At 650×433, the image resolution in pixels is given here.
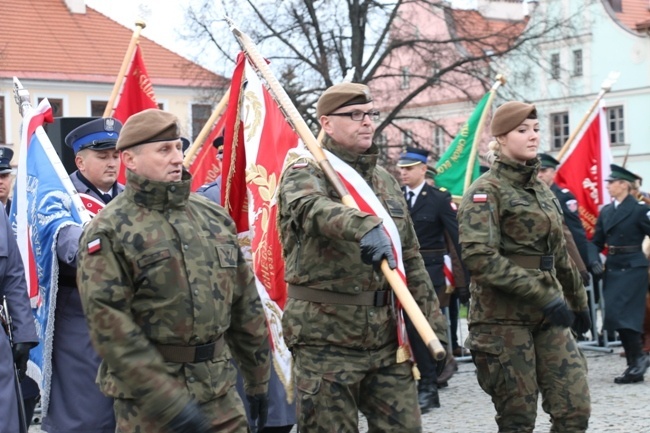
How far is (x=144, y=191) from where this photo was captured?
15.9 ft

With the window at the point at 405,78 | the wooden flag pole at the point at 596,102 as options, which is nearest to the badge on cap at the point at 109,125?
the wooden flag pole at the point at 596,102

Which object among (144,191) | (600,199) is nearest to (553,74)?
(600,199)

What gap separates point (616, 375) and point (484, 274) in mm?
5845

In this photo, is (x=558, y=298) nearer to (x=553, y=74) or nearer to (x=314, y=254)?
(x=314, y=254)

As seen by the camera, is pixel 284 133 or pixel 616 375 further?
pixel 616 375

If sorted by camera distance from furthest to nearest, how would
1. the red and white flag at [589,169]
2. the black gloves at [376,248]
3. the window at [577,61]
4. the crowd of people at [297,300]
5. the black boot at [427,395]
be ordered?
the window at [577,61]
the red and white flag at [589,169]
the black boot at [427,395]
the black gloves at [376,248]
the crowd of people at [297,300]

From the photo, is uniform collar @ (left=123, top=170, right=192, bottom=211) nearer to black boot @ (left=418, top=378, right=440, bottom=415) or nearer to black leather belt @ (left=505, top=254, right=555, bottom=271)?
black leather belt @ (left=505, top=254, right=555, bottom=271)

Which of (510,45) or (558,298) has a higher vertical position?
(510,45)

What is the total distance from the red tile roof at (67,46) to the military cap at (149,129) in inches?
1479

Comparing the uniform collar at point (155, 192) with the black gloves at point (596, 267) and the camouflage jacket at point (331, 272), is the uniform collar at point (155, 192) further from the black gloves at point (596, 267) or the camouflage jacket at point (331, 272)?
the black gloves at point (596, 267)

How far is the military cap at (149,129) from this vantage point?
4.95 metres

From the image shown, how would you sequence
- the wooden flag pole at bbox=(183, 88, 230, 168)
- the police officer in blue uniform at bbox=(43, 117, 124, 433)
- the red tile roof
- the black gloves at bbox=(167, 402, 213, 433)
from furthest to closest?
the red tile roof → the wooden flag pole at bbox=(183, 88, 230, 168) → the police officer in blue uniform at bbox=(43, 117, 124, 433) → the black gloves at bbox=(167, 402, 213, 433)

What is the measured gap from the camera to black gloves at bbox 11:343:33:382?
621 centimetres

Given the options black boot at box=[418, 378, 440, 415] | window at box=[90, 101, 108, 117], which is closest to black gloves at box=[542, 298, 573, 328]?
black boot at box=[418, 378, 440, 415]
